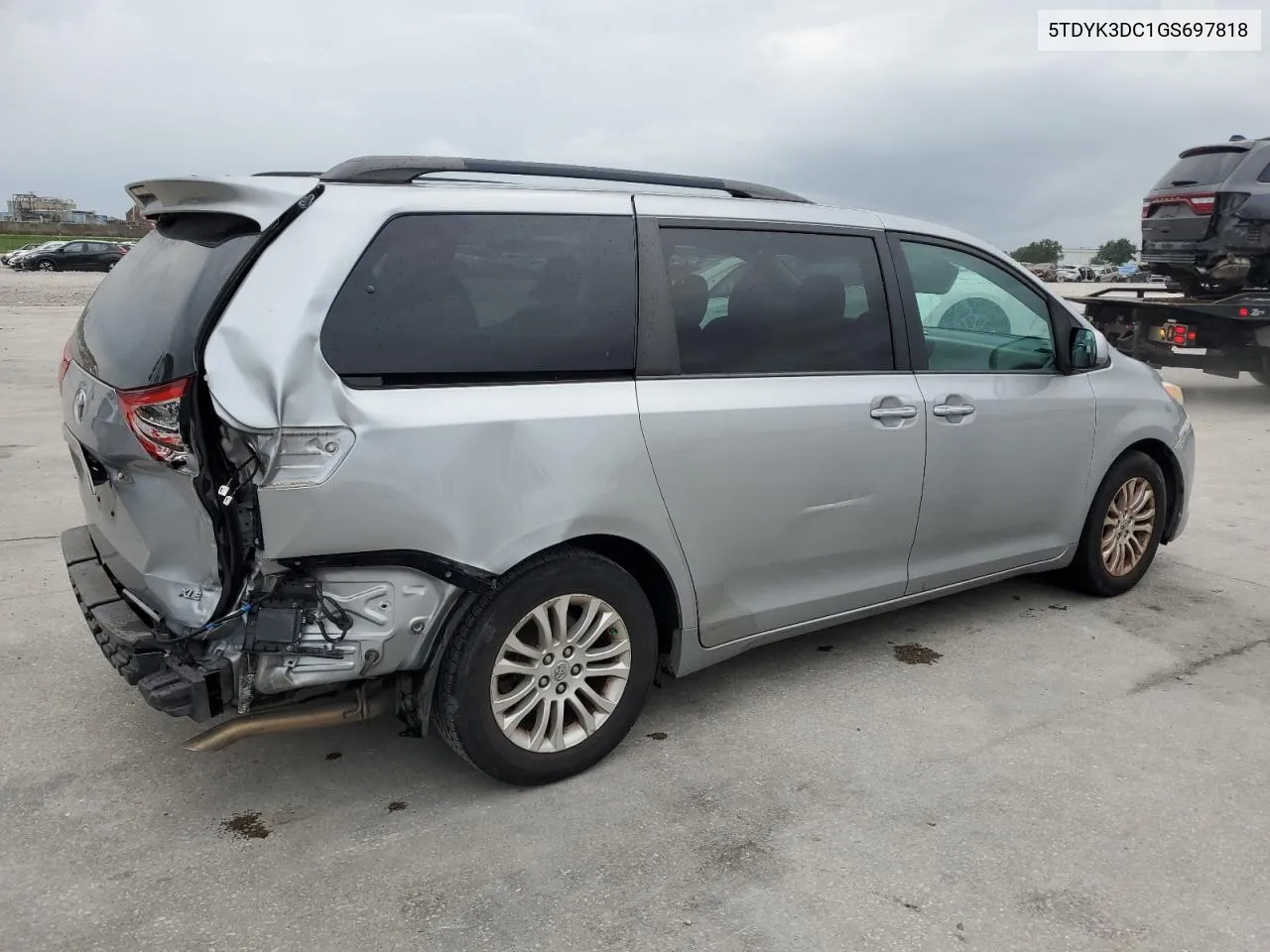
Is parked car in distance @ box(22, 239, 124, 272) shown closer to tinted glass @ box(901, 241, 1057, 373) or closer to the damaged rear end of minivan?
the damaged rear end of minivan

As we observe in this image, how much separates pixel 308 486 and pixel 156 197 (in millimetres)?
1272

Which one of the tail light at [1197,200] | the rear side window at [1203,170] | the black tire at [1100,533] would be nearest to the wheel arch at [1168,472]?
the black tire at [1100,533]

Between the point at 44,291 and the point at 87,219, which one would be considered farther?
the point at 87,219

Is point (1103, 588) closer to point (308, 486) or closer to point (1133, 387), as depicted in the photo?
point (1133, 387)

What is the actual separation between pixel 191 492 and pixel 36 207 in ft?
354

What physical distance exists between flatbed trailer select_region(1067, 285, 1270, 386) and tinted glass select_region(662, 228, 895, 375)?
8502 mm

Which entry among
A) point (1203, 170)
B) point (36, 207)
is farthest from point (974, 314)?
point (36, 207)

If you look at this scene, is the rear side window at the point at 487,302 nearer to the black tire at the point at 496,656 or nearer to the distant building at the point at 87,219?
the black tire at the point at 496,656

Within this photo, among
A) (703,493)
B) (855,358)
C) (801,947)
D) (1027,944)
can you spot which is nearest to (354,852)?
(801,947)

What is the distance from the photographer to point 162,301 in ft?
9.27

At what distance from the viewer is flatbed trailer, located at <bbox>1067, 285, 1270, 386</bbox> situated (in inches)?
409

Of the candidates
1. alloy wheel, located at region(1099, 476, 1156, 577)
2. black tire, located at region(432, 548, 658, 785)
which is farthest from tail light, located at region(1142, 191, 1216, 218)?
black tire, located at region(432, 548, 658, 785)

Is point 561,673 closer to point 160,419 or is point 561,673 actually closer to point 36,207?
point 160,419

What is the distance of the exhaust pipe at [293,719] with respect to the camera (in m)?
2.71
